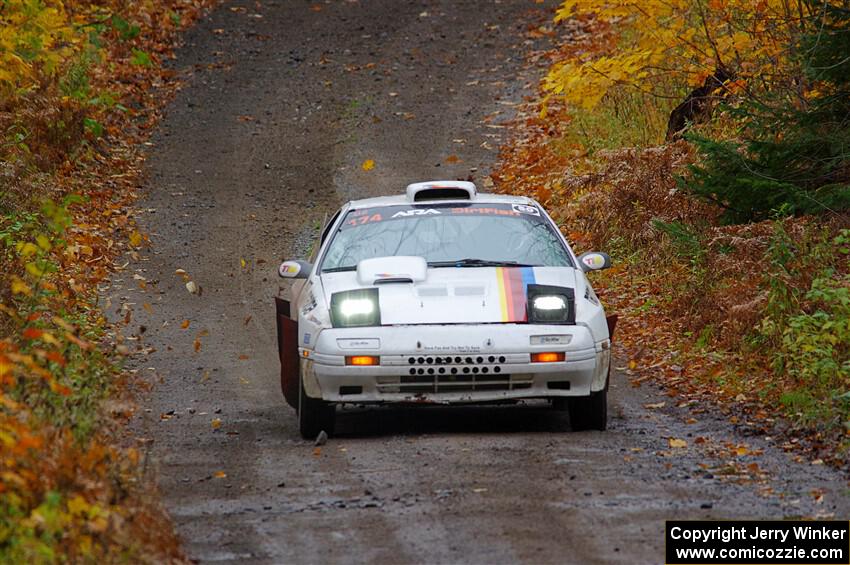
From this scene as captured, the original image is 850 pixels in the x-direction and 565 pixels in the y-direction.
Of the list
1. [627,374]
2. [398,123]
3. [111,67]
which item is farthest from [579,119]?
[627,374]

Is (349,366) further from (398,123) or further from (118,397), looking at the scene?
(398,123)

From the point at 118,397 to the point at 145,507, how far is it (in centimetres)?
328

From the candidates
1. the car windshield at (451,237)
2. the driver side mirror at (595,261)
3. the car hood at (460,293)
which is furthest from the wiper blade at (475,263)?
the driver side mirror at (595,261)

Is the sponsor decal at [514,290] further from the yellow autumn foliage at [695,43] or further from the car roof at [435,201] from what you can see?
the yellow autumn foliage at [695,43]

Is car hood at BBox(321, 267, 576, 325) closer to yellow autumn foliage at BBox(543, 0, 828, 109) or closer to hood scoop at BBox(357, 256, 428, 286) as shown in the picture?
hood scoop at BBox(357, 256, 428, 286)

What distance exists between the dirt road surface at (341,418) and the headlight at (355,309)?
815mm

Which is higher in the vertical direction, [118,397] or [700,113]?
[700,113]

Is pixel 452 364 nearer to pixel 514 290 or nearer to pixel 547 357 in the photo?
pixel 547 357

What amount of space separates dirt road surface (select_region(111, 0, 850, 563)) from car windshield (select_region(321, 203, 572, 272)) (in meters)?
1.20

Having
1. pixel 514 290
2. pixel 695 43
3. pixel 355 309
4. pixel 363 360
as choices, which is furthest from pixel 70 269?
pixel 514 290

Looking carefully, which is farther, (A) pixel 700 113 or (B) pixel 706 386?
(A) pixel 700 113

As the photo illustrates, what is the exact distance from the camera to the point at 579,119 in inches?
845

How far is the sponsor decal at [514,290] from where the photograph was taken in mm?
8586

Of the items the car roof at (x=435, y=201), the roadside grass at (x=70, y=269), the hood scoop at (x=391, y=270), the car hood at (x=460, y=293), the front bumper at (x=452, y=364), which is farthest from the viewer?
the car roof at (x=435, y=201)
